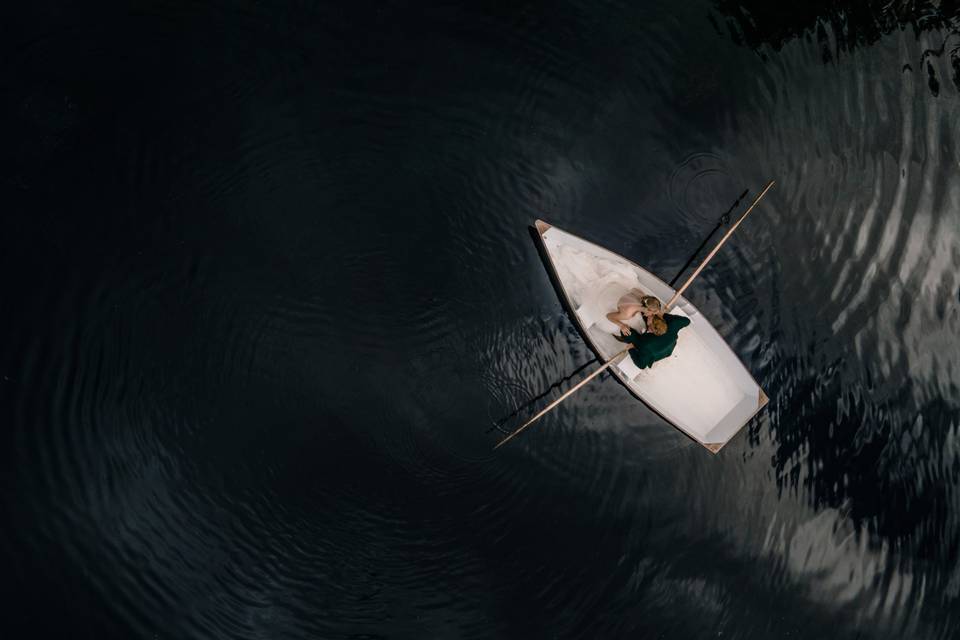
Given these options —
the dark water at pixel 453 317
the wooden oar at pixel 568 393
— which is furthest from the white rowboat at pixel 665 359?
the dark water at pixel 453 317

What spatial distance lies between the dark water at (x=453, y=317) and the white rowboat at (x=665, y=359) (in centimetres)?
30

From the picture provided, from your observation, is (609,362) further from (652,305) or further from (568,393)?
(652,305)

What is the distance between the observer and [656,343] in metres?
6.28

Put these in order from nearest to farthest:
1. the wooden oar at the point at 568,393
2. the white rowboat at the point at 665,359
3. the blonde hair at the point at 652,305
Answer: the blonde hair at the point at 652,305 → the wooden oar at the point at 568,393 → the white rowboat at the point at 665,359

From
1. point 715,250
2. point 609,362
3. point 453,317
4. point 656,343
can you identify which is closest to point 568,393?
point 609,362

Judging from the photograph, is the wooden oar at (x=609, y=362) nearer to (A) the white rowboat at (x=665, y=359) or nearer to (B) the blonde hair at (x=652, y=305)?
(A) the white rowboat at (x=665, y=359)

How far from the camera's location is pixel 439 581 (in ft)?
21.7

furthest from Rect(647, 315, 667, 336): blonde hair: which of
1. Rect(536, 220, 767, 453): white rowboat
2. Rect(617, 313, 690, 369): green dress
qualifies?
Rect(536, 220, 767, 453): white rowboat

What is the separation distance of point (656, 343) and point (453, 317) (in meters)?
1.86

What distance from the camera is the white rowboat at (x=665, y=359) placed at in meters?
6.53

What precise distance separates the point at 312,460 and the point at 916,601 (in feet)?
19.9

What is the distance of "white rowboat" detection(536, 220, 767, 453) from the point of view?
21.4 feet

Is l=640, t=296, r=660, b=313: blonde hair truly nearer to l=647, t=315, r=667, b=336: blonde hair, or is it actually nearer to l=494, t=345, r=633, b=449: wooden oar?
l=647, t=315, r=667, b=336: blonde hair

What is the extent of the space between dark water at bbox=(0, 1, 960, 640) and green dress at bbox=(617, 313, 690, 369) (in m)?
0.56
